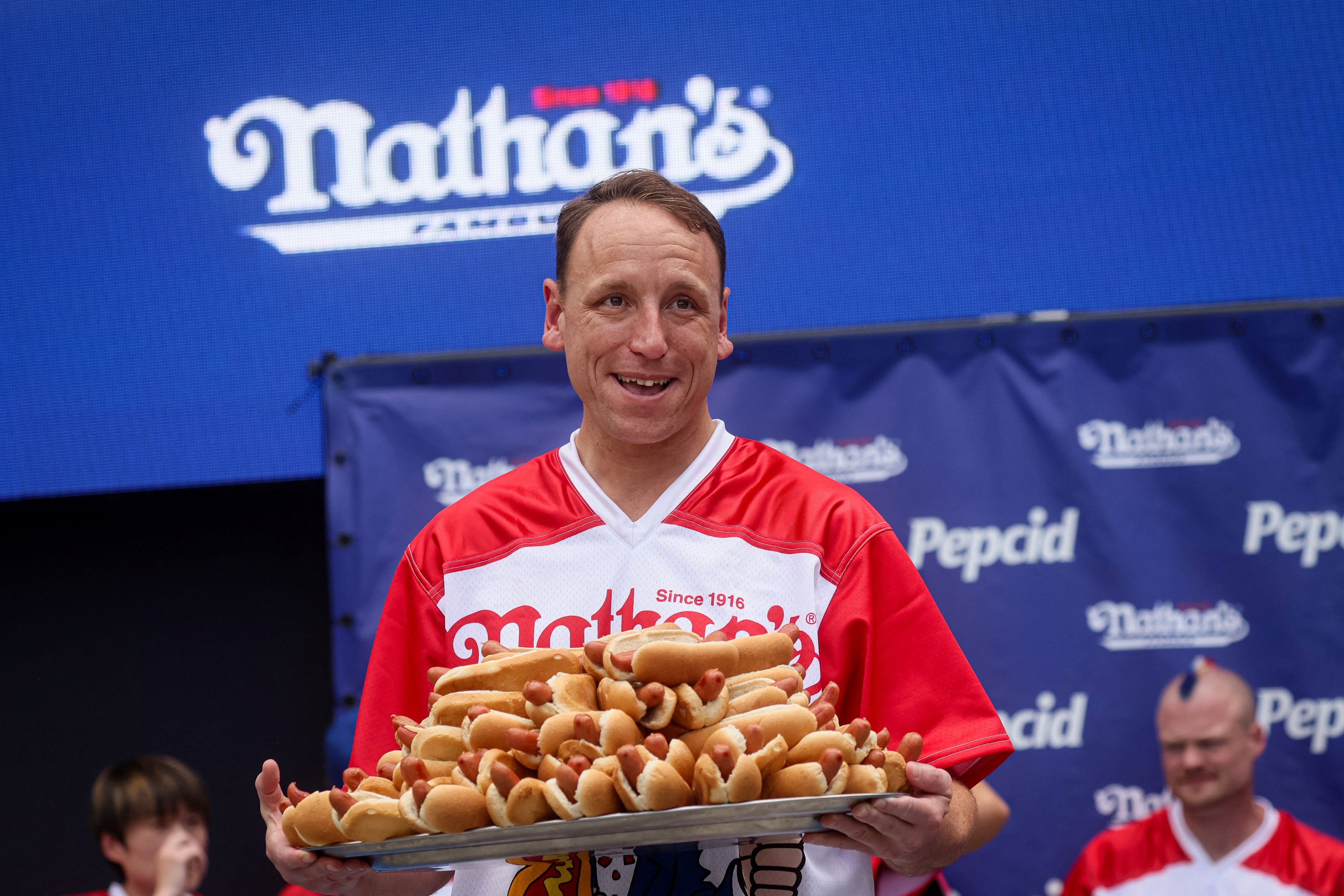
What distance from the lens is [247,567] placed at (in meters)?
3.38

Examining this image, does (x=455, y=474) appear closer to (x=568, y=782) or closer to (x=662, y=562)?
(x=662, y=562)

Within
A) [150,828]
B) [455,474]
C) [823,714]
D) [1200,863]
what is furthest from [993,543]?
[150,828]

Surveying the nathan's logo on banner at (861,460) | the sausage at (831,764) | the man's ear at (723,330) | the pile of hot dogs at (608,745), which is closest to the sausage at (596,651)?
the pile of hot dogs at (608,745)

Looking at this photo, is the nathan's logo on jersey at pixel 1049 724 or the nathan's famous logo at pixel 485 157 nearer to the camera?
the nathan's logo on jersey at pixel 1049 724

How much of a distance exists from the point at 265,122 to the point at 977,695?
257cm

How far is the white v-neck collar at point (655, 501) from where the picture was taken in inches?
62.7

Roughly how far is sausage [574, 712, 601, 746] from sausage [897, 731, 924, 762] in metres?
0.31

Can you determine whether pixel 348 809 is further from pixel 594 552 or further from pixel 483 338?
pixel 483 338

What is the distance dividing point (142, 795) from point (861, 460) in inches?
76.0

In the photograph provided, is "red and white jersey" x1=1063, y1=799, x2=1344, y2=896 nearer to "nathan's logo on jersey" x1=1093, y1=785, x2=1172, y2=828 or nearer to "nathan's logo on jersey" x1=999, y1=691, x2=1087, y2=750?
"nathan's logo on jersey" x1=1093, y1=785, x2=1172, y2=828

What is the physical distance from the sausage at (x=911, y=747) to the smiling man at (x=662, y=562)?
7.6 inches

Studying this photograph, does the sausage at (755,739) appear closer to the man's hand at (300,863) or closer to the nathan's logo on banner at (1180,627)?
the man's hand at (300,863)

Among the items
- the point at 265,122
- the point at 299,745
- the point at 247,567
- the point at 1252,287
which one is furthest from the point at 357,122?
the point at 1252,287

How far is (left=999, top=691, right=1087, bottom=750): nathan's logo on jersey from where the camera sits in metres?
2.87
